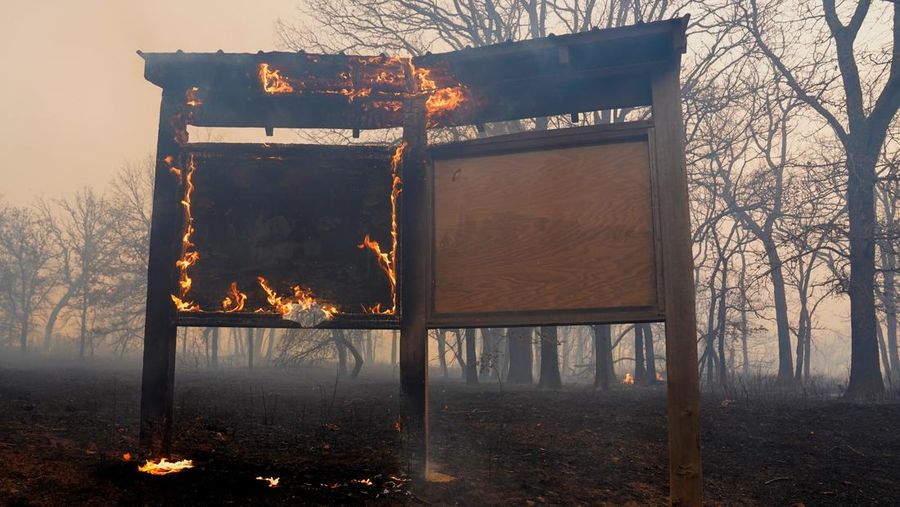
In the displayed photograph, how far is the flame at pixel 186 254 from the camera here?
21.3 feet

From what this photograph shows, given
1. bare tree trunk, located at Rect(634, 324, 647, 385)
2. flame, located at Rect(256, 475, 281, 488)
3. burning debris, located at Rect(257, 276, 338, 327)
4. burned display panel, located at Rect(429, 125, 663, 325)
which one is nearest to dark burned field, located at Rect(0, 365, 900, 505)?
flame, located at Rect(256, 475, 281, 488)

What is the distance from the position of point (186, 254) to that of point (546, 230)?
13.0ft

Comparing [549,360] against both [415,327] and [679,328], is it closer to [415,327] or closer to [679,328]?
[415,327]

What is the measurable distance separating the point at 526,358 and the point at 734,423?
14.9 metres

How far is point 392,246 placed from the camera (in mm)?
6441

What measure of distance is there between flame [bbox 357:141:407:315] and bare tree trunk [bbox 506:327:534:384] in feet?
58.0

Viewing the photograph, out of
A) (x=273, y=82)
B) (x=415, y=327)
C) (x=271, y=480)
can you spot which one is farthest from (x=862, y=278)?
(x=271, y=480)

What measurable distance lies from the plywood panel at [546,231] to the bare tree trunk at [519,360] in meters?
17.7

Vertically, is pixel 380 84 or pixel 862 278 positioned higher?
pixel 380 84

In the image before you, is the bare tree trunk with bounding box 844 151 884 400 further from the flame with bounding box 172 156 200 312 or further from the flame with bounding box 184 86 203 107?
the flame with bounding box 172 156 200 312

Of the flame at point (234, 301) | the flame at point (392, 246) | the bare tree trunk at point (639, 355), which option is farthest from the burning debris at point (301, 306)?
the bare tree trunk at point (639, 355)

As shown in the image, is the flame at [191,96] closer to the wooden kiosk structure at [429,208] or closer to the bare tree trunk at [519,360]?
the wooden kiosk structure at [429,208]

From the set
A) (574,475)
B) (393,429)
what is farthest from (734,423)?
(393,429)

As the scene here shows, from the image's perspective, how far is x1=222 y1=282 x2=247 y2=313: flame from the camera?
6.44m
